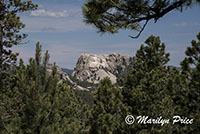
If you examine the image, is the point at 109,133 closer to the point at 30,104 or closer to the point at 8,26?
the point at 8,26

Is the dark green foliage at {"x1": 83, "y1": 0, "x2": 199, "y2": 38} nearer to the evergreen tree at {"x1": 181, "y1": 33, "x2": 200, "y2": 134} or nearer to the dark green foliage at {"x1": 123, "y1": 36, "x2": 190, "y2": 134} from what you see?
the evergreen tree at {"x1": 181, "y1": 33, "x2": 200, "y2": 134}

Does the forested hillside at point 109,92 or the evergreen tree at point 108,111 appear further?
the evergreen tree at point 108,111

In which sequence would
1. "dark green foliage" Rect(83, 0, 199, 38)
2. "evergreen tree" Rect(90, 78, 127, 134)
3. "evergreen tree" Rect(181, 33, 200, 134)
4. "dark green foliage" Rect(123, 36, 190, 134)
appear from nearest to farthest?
"dark green foliage" Rect(83, 0, 199, 38), "evergreen tree" Rect(181, 33, 200, 134), "dark green foliage" Rect(123, 36, 190, 134), "evergreen tree" Rect(90, 78, 127, 134)

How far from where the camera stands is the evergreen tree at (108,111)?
1816 cm

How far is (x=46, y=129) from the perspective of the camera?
6402 millimetres

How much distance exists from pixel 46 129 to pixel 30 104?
0.81m

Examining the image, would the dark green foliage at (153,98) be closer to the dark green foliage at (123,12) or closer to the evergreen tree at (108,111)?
the evergreen tree at (108,111)

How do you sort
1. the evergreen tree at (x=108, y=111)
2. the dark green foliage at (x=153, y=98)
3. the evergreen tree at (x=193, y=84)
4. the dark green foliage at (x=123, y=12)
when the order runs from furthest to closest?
the evergreen tree at (x=108, y=111), the dark green foliage at (x=153, y=98), the evergreen tree at (x=193, y=84), the dark green foliage at (x=123, y=12)

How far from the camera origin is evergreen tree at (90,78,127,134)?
18.2m

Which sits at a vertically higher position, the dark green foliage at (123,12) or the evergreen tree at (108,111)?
the dark green foliage at (123,12)

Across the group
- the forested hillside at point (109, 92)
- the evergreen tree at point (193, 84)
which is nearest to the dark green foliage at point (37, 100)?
the forested hillside at point (109, 92)

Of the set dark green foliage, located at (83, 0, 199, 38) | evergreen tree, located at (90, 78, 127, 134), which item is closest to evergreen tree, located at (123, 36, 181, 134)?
evergreen tree, located at (90, 78, 127, 134)

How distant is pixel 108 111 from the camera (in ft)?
64.5

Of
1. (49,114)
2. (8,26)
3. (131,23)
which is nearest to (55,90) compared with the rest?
(49,114)
